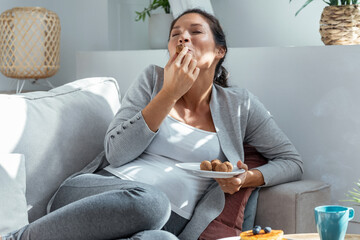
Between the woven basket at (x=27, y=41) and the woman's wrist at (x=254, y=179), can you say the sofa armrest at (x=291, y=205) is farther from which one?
the woven basket at (x=27, y=41)

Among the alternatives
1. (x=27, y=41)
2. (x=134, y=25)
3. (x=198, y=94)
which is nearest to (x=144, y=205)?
(x=198, y=94)

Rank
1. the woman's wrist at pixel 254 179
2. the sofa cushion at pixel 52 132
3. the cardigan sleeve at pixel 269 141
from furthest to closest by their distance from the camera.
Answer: the cardigan sleeve at pixel 269 141 → the woman's wrist at pixel 254 179 → the sofa cushion at pixel 52 132

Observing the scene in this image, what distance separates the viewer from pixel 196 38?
194 centimetres

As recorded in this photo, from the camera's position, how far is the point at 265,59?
223cm

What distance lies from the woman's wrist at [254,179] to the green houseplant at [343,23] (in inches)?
23.9

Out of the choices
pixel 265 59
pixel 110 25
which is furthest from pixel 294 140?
pixel 110 25

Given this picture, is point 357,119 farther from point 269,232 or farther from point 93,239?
point 93,239

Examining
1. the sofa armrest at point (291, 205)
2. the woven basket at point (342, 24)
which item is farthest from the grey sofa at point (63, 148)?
the woven basket at point (342, 24)

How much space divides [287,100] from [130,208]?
37.9 inches

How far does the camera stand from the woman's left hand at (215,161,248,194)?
1.75 meters

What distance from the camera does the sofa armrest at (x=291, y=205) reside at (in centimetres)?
177

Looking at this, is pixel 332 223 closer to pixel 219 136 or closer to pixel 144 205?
pixel 144 205

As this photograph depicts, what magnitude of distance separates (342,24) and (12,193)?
1282 mm

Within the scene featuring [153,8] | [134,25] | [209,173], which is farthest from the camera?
[134,25]
